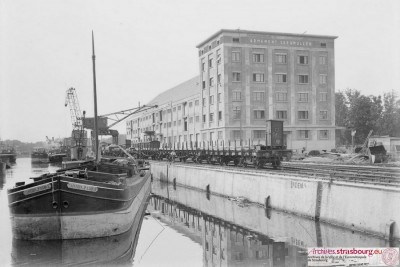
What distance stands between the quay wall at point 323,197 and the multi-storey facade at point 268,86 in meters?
29.9

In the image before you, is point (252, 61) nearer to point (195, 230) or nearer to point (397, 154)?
point (397, 154)

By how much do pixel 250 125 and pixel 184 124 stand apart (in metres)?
18.3

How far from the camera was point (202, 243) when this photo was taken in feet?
51.4

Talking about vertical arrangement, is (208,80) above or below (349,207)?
above

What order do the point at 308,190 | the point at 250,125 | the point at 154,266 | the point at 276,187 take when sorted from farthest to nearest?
the point at 250,125, the point at 276,187, the point at 308,190, the point at 154,266

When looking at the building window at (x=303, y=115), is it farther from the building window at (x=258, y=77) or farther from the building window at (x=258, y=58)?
the building window at (x=258, y=58)

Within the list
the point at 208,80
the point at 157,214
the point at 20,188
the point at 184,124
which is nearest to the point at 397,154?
the point at 157,214

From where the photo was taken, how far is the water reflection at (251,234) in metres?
13.1

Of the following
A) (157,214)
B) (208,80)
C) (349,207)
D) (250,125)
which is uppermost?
(208,80)

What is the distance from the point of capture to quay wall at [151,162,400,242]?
13266mm

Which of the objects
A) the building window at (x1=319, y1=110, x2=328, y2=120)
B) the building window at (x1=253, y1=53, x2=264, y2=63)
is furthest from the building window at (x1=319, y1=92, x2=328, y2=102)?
the building window at (x1=253, y1=53, x2=264, y2=63)

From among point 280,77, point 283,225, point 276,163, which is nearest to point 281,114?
point 280,77

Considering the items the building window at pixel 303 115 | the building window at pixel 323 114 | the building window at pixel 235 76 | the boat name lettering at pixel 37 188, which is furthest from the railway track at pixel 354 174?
the building window at pixel 323 114

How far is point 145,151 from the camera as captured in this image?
61562 millimetres
